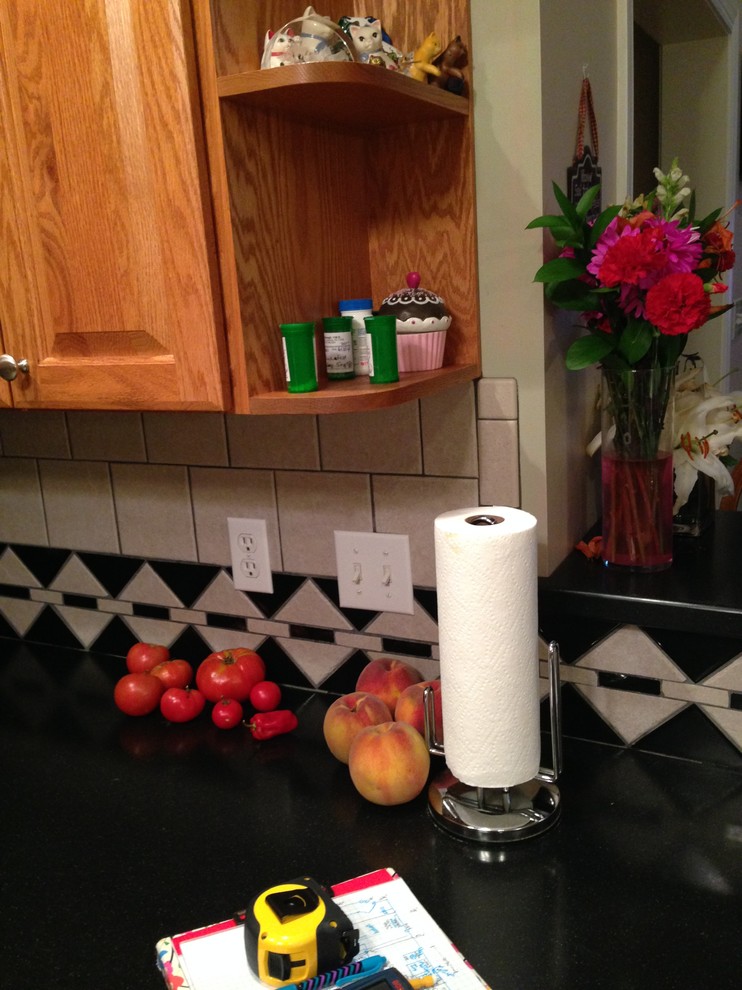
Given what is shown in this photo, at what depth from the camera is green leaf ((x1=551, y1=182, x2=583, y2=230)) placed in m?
1.00

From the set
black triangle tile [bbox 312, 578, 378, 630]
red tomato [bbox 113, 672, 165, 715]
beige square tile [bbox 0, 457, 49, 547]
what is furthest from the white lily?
beige square tile [bbox 0, 457, 49, 547]

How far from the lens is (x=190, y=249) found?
898mm

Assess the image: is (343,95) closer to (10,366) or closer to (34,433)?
(10,366)

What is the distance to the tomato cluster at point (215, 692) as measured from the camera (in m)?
1.29

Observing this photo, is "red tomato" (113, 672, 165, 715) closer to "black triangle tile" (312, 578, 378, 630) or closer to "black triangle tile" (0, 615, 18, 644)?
"black triangle tile" (312, 578, 378, 630)

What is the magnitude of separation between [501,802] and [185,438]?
73 centimetres

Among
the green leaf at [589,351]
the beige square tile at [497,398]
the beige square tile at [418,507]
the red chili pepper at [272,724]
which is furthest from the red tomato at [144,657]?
the green leaf at [589,351]

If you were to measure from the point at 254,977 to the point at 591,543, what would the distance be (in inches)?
27.1

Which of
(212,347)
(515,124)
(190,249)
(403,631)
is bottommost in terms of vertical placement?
(403,631)

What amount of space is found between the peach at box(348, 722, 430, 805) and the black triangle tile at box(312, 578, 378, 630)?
25 centimetres

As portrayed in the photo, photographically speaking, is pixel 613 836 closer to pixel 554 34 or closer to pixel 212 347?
pixel 212 347

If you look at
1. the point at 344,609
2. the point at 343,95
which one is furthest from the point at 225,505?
the point at 343,95

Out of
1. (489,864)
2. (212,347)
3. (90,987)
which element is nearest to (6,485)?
(212,347)

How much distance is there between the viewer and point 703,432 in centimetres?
117
